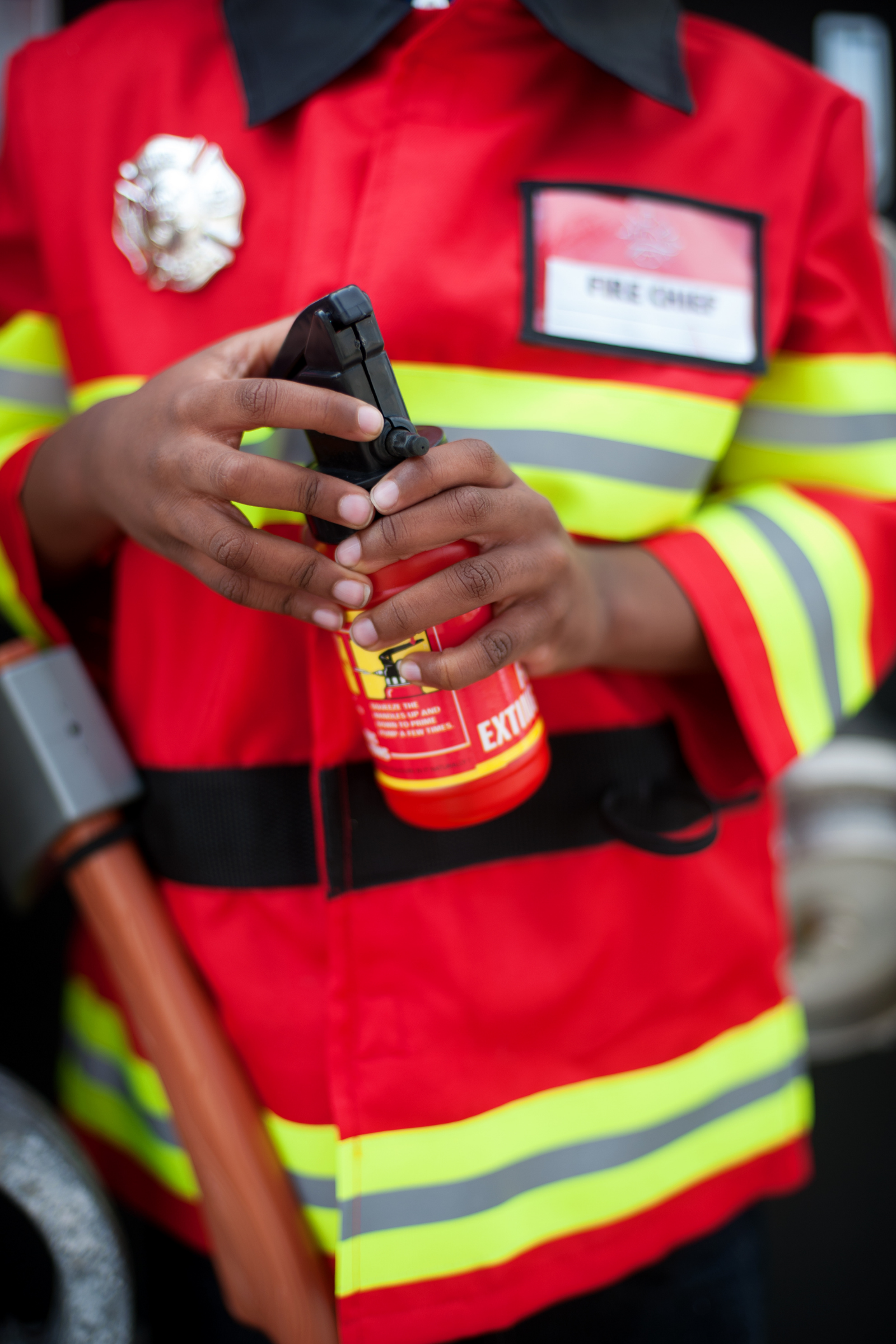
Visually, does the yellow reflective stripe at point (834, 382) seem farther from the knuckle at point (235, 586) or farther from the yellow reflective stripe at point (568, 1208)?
the yellow reflective stripe at point (568, 1208)

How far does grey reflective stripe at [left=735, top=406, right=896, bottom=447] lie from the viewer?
0.79m

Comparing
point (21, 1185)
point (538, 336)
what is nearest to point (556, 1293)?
point (21, 1185)

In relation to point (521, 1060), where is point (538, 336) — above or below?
above

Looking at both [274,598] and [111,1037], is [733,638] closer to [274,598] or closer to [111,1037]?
[274,598]

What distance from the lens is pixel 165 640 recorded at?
727 millimetres

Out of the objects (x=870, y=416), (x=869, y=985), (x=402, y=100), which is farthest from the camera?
(x=869, y=985)

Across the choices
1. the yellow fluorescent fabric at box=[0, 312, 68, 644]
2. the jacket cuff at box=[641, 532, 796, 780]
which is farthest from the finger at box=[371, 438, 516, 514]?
the yellow fluorescent fabric at box=[0, 312, 68, 644]

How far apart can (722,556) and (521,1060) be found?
43 centimetres

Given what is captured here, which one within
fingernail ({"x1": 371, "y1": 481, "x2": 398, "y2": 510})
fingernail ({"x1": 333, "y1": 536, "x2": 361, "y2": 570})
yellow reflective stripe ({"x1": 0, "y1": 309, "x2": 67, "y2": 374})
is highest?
yellow reflective stripe ({"x1": 0, "y1": 309, "x2": 67, "y2": 374})

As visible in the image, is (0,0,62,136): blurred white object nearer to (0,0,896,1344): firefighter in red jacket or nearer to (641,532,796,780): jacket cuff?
(0,0,896,1344): firefighter in red jacket

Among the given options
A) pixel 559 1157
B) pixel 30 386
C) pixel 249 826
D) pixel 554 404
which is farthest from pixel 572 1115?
pixel 30 386

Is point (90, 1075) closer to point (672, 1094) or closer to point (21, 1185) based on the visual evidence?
point (21, 1185)

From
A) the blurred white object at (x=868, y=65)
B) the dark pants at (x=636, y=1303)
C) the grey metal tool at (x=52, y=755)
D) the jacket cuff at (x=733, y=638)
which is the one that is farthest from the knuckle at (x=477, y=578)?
the blurred white object at (x=868, y=65)

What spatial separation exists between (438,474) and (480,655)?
0.11 metres
